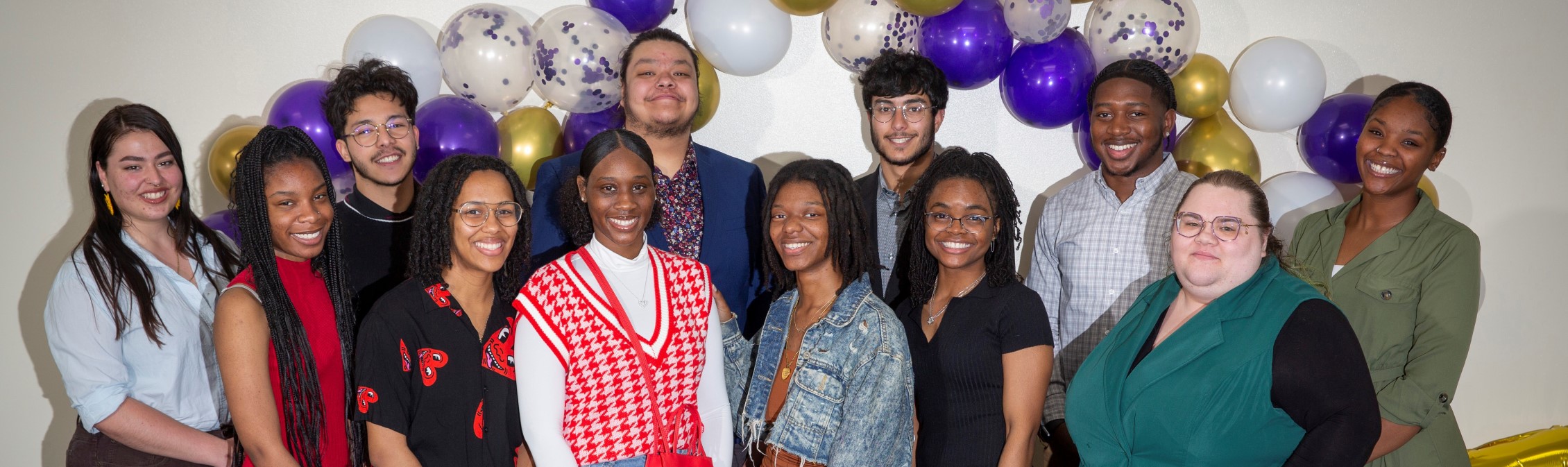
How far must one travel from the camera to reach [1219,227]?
6.95 ft

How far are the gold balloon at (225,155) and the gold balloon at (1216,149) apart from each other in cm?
365

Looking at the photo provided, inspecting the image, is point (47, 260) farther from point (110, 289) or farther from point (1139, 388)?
point (1139, 388)

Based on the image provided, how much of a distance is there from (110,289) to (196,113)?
2058 mm

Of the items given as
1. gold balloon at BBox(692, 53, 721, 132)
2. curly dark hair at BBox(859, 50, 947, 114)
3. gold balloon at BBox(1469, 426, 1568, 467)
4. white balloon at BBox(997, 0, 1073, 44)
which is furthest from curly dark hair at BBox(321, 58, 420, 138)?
gold balloon at BBox(1469, 426, 1568, 467)

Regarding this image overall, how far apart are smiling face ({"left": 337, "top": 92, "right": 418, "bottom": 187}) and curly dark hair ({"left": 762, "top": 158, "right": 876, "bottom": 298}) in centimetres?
127

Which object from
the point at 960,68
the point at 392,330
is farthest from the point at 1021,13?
the point at 392,330

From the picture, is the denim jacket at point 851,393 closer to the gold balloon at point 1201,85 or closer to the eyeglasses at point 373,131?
the eyeglasses at point 373,131

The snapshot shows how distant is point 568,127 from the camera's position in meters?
4.06

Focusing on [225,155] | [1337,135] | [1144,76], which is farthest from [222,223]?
[1337,135]

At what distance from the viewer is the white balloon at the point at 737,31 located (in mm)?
4008

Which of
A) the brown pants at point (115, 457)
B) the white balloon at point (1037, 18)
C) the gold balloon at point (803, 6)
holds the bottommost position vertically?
the brown pants at point (115, 457)

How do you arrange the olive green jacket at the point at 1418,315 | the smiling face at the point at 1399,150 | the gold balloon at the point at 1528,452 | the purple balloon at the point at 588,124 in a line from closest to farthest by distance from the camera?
the olive green jacket at the point at 1418,315, the smiling face at the point at 1399,150, the purple balloon at the point at 588,124, the gold balloon at the point at 1528,452

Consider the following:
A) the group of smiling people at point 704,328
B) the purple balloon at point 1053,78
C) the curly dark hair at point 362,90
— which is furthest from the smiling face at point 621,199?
the purple balloon at point 1053,78

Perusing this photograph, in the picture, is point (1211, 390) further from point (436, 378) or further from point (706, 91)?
point (706, 91)
